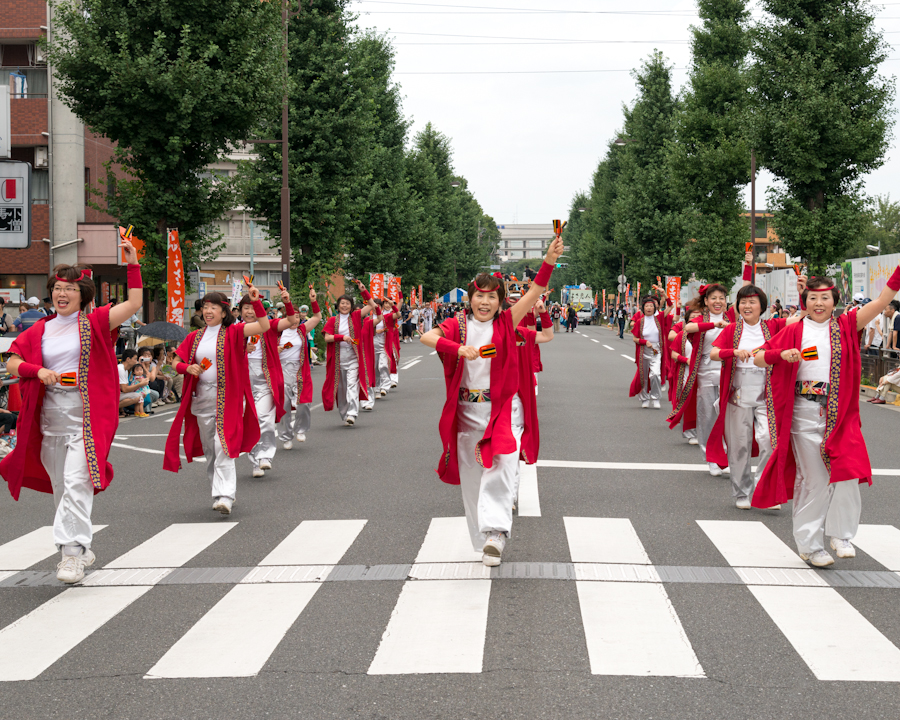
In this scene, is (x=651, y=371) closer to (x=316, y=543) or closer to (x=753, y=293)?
(x=753, y=293)

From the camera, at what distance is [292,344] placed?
12.2m

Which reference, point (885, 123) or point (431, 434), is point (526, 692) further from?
point (885, 123)

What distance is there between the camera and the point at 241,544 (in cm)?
686

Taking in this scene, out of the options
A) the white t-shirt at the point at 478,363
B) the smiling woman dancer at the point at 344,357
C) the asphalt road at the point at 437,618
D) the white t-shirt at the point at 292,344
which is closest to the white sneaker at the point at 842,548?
the asphalt road at the point at 437,618

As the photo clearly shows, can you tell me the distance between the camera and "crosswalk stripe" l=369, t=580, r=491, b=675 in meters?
4.30

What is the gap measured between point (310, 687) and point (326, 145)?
27.6 metres

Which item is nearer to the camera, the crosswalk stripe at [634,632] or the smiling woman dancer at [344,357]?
the crosswalk stripe at [634,632]

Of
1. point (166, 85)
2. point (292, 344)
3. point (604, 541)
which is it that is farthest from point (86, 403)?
point (166, 85)

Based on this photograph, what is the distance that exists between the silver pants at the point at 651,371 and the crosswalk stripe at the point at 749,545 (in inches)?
342

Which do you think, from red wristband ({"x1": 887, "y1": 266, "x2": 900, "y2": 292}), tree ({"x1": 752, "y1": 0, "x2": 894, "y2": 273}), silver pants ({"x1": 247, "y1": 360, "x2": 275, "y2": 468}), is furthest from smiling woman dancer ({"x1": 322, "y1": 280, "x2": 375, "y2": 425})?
tree ({"x1": 752, "y1": 0, "x2": 894, "y2": 273})

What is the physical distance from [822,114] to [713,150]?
10.5 metres

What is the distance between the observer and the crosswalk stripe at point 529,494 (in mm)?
7836

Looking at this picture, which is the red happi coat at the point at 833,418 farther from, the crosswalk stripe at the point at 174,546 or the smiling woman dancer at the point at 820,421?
the crosswalk stripe at the point at 174,546

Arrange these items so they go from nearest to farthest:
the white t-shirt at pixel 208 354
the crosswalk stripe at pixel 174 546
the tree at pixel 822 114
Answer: the crosswalk stripe at pixel 174 546 < the white t-shirt at pixel 208 354 < the tree at pixel 822 114
